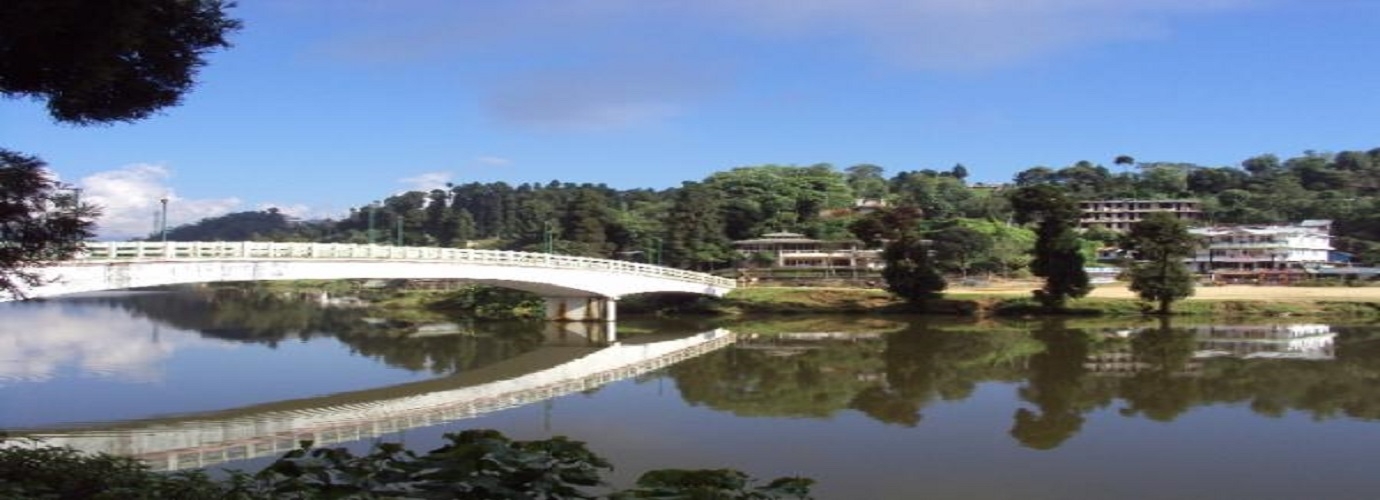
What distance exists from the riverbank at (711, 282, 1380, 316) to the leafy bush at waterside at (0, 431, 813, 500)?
123ft

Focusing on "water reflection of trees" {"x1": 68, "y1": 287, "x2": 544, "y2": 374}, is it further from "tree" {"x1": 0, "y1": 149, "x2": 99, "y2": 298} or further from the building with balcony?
the building with balcony

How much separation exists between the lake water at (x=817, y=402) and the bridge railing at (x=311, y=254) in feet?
8.61

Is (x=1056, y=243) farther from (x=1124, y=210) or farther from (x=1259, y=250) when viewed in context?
(x=1124, y=210)

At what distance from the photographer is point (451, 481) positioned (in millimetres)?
5715

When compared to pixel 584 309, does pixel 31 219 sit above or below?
above

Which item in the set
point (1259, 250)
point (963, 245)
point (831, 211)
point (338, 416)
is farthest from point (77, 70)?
point (831, 211)

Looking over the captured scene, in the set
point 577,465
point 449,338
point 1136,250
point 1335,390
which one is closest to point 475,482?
point 577,465

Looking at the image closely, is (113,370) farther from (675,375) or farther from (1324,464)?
(1324,464)

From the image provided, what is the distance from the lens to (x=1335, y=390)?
59.6 feet

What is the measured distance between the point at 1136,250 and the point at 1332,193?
2411 inches

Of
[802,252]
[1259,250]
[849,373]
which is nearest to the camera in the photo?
[849,373]

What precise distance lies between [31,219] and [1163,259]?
3864 centimetres

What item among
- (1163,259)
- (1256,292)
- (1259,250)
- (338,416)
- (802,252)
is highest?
(1259,250)

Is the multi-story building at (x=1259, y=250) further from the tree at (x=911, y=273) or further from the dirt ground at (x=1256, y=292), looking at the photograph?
the tree at (x=911, y=273)
